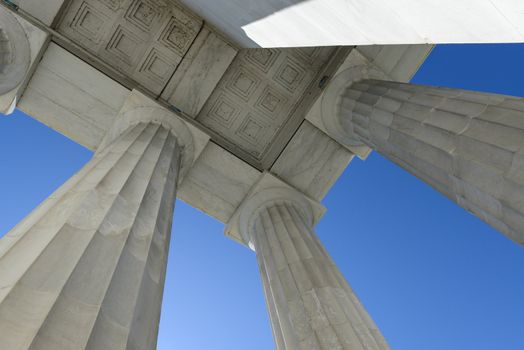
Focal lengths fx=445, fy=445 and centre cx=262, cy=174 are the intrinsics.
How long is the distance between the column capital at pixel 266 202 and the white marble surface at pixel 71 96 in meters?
8.48

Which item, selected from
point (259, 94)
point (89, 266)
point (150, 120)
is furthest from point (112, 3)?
point (89, 266)

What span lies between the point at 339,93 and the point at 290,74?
3105 mm

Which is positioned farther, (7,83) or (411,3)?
(7,83)

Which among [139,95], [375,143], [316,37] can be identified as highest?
[316,37]

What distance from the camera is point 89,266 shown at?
27.6 ft

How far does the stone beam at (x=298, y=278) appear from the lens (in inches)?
565

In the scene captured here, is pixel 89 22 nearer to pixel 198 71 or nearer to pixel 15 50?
pixel 15 50

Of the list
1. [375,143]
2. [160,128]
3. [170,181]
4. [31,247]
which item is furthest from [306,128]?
[31,247]

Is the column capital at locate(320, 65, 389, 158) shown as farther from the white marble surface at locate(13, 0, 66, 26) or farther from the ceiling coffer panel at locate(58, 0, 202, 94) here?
the white marble surface at locate(13, 0, 66, 26)

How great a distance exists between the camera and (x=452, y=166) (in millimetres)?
13094

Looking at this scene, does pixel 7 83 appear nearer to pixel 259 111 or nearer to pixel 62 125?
pixel 62 125

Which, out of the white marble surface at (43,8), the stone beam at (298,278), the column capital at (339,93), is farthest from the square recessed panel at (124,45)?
the column capital at (339,93)

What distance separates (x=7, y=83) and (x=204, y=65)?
368 inches

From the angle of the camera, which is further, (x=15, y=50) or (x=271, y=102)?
(x=271, y=102)
